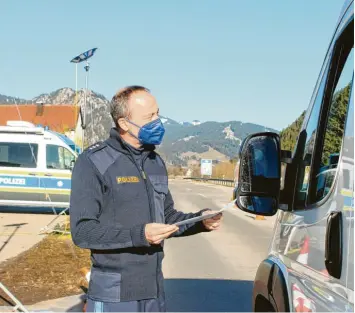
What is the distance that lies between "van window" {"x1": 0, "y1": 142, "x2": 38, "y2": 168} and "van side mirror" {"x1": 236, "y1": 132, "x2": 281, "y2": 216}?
15.5 m

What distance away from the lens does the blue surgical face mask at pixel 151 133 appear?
2.80m

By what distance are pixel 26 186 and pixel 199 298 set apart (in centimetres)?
1149

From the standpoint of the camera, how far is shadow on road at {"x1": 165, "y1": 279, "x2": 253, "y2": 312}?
6.23 meters

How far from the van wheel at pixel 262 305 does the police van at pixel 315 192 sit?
16 mm

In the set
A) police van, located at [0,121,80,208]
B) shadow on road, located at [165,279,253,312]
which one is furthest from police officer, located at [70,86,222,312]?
police van, located at [0,121,80,208]

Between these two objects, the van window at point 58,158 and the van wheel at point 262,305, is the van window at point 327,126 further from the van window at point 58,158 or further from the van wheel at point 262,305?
the van window at point 58,158

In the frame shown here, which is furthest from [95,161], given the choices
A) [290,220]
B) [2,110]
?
[2,110]

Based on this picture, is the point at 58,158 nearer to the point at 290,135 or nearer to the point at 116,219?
the point at 290,135

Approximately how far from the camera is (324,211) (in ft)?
6.72

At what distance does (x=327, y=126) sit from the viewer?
2.42m

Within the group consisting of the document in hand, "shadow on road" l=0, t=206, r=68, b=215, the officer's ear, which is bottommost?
"shadow on road" l=0, t=206, r=68, b=215

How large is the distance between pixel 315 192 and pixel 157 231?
2.27 ft

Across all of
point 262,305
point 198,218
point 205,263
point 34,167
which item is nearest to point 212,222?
point 198,218

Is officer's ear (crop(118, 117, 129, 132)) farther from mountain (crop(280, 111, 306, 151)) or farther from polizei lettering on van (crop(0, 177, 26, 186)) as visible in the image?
polizei lettering on van (crop(0, 177, 26, 186))
